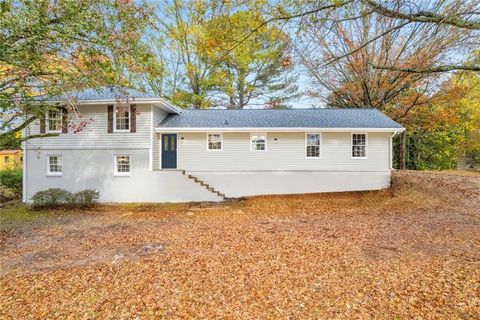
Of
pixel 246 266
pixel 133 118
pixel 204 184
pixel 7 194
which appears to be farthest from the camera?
pixel 7 194

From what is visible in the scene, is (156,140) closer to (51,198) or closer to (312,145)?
(51,198)

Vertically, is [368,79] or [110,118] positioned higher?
[368,79]

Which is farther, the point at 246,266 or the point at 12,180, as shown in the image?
the point at 12,180

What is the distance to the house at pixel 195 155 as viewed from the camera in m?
13.8

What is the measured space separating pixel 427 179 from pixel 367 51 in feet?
31.4

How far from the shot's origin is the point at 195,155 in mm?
14578

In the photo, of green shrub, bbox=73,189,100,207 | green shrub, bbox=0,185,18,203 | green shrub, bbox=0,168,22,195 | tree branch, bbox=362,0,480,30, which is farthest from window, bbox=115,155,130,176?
tree branch, bbox=362,0,480,30

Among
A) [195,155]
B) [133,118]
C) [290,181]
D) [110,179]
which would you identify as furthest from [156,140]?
[290,181]

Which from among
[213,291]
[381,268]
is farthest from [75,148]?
[381,268]

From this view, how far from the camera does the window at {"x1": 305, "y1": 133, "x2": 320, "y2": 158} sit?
14469mm

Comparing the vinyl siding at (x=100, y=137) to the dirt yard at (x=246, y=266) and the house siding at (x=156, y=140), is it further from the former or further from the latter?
the dirt yard at (x=246, y=266)

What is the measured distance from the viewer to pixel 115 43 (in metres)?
7.45

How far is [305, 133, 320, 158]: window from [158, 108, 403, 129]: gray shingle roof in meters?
0.60

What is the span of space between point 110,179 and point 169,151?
324 centimetres
